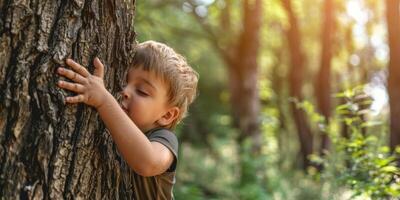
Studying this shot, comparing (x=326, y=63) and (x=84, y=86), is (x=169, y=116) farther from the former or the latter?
(x=326, y=63)

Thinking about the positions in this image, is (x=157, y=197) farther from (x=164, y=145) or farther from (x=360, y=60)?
(x=360, y=60)

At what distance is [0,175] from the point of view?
8.30ft

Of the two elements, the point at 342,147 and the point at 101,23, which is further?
the point at 342,147

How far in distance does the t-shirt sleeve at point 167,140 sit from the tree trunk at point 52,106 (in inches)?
7.2

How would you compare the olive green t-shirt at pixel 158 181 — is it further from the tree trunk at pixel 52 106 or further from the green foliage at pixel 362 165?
the green foliage at pixel 362 165

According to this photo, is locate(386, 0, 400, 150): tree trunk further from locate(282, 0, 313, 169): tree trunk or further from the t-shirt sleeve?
locate(282, 0, 313, 169): tree trunk

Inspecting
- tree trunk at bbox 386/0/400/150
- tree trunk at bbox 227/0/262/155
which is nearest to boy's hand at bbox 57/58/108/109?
tree trunk at bbox 386/0/400/150

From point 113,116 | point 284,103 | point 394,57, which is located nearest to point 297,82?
point 284,103

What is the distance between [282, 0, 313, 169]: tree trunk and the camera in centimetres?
1838

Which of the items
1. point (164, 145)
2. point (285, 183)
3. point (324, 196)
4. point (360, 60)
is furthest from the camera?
point (360, 60)

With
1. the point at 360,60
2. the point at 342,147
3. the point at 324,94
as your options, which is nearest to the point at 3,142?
the point at 342,147

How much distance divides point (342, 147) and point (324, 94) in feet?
41.5

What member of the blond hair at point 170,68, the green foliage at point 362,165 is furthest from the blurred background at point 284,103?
the blond hair at point 170,68

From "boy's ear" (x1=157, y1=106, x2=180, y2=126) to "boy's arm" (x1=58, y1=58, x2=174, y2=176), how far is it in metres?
0.36
